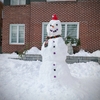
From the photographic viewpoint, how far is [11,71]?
3293 mm

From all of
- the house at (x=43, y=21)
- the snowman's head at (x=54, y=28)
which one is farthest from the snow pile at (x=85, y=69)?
the house at (x=43, y=21)

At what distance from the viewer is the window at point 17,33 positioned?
694 cm

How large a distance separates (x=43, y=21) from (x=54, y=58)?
444 cm

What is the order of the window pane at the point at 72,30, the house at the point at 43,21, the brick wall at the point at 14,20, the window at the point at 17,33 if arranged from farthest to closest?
the window at the point at 17,33 → the brick wall at the point at 14,20 → the window pane at the point at 72,30 → the house at the point at 43,21

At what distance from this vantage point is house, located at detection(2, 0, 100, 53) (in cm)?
608

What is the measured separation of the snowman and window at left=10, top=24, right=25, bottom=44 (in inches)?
186

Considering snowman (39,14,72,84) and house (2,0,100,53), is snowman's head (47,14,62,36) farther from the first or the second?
house (2,0,100,53)

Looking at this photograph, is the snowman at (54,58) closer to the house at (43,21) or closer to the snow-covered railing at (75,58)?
the snow-covered railing at (75,58)

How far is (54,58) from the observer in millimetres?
2338

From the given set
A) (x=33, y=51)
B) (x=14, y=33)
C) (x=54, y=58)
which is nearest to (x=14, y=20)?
(x=14, y=33)

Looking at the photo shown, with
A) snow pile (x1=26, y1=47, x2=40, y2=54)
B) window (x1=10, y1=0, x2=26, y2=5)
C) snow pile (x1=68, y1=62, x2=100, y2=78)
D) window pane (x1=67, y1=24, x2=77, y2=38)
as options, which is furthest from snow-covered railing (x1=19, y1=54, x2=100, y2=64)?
window (x1=10, y1=0, x2=26, y2=5)

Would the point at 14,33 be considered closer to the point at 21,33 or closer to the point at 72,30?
the point at 21,33

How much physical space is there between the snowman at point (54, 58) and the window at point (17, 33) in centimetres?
472

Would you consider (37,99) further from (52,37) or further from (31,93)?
(52,37)
